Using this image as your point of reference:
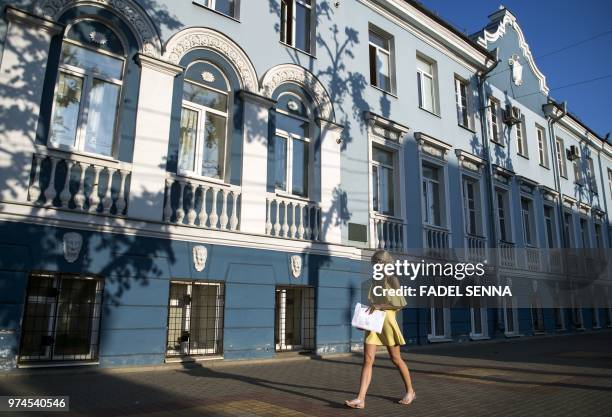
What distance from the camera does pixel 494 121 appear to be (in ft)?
62.8

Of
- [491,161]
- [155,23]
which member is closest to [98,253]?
[155,23]

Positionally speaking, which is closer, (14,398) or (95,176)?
(14,398)

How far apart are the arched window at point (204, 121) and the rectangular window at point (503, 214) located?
12.0 meters

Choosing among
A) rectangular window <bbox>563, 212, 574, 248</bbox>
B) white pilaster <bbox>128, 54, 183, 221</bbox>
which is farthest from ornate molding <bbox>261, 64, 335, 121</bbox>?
rectangular window <bbox>563, 212, 574, 248</bbox>

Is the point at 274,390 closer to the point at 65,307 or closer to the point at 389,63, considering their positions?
the point at 65,307

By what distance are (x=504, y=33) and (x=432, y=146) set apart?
895cm

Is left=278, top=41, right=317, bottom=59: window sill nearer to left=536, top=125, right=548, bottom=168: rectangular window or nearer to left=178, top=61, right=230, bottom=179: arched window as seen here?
left=178, top=61, right=230, bottom=179: arched window

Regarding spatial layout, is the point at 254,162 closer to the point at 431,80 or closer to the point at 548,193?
the point at 431,80

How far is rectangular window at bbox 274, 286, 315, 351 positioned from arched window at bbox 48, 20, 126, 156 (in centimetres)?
482

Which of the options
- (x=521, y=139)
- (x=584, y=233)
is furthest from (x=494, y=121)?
(x=584, y=233)

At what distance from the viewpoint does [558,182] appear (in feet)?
73.5

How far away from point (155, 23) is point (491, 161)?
12.9 m

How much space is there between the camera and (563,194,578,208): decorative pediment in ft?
75.3

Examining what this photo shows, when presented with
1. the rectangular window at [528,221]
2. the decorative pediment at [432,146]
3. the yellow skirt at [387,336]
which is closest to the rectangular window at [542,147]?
the rectangular window at [528,221]
